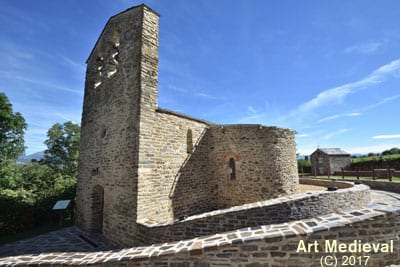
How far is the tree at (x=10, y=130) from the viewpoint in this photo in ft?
44.0

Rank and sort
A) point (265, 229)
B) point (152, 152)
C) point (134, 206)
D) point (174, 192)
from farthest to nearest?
point (174, 192) < point (152, 152) < point (134, 206) < point (265, 229)

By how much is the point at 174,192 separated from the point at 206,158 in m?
2.62

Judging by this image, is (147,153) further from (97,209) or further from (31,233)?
(31,233)

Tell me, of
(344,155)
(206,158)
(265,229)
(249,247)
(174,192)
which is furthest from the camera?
(344,155)

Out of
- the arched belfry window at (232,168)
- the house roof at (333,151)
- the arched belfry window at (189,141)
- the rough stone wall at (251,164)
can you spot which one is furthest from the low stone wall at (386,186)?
the house roof at (333,151)

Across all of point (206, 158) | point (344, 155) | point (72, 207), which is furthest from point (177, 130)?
point (344, 155)

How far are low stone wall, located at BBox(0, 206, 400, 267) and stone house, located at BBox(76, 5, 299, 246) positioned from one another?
10.7ft

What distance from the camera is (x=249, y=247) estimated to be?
9.86 ft

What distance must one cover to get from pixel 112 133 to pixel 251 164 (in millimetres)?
6317

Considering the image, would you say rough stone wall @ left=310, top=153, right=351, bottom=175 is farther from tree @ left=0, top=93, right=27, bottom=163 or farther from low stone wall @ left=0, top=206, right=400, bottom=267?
tree @ left=0, top=93, right=27, bottom=163

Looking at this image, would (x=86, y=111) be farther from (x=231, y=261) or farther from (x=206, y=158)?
(x=231, y=261)

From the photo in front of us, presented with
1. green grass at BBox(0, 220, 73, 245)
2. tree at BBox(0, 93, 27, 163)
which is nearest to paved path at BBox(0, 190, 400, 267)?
green grass at BBox(0, 220, 73, 245)

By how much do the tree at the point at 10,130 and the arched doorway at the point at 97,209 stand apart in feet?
35.9

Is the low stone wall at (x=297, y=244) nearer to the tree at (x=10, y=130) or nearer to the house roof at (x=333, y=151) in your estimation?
the tree at (x=10, y=130)
